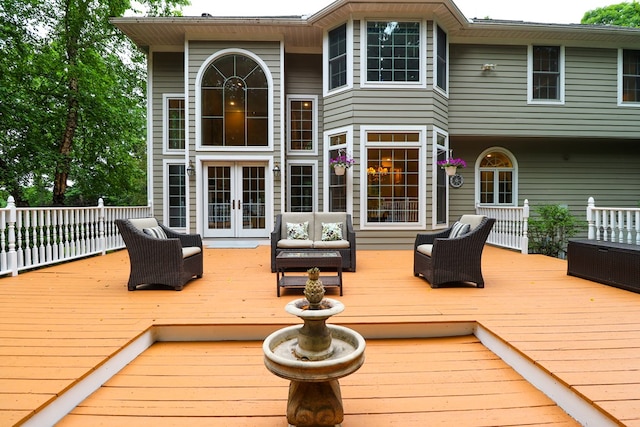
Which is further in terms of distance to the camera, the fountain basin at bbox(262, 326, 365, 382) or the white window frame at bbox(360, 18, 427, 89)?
the white window frame at bbox(360, 18, 427, 89)

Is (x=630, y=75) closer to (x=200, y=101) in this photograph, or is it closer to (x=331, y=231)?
(x=331, y=231)

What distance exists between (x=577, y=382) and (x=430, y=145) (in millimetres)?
5748

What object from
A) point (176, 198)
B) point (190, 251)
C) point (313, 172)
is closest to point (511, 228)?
point (313, 172)

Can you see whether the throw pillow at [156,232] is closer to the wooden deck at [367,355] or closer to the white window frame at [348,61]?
the wooden deck at [367,355]

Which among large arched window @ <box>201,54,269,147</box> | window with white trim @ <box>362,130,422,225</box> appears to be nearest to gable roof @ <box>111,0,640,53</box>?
large arched window @ <box>201,54,269,147</box>

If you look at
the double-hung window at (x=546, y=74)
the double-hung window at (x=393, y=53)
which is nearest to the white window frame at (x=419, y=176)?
the double-hung window at (x=393, y=53)

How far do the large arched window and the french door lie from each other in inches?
23.5

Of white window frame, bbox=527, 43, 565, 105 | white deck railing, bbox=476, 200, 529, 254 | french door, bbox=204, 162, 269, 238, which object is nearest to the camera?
white deck railing, bbox=476, 200, 529, 254

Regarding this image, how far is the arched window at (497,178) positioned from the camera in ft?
28.1

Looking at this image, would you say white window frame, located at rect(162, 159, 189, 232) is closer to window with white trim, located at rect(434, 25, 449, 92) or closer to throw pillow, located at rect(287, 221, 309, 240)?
throw pillow, located at rect(287, 221, 309, 240)

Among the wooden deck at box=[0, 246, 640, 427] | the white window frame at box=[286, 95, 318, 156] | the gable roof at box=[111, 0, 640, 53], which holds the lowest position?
the wooden deck at box=[0, 246, 640, 427]

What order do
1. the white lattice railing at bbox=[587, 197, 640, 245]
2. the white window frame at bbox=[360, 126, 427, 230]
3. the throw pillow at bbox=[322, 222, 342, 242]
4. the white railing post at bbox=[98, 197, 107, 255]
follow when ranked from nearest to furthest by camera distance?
the white lattice railing at bbox=[587, 197, 640, 245], the throw pillow at bbox=[322, 222, 342, 242], the white railing post at bbox=[98, 197, 107, 255], the white window frame at bbox=[360, 126, 427, 230]

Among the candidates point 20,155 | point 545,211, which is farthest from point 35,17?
point 545,211

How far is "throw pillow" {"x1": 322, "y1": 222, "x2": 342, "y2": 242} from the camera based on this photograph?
17.1ft
